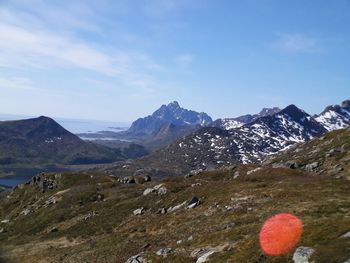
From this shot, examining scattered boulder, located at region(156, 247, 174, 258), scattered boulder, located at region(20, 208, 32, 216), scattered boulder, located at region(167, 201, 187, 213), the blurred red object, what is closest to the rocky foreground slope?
scattered boulder, located at region(167, 201, 187, 213)

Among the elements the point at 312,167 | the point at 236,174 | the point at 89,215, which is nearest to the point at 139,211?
the point at 89,215

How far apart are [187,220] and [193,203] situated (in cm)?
909

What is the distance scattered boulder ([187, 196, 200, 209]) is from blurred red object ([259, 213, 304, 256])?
21790 millimetres

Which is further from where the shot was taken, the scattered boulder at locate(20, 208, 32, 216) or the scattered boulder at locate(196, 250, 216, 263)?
the scattered boulder at locate(20, 208, 32, 216)

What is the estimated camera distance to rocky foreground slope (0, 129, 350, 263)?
36.7m

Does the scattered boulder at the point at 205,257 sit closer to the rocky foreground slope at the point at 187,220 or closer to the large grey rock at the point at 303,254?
the rocky foreground slope at the point at 187,220

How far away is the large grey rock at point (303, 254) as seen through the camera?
93.4ft

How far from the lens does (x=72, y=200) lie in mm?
103812

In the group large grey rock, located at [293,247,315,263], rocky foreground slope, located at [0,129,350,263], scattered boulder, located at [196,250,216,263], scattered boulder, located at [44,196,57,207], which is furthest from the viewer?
scattered boulder, located at [44,196,57,207]

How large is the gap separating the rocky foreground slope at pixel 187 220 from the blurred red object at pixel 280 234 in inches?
29.7

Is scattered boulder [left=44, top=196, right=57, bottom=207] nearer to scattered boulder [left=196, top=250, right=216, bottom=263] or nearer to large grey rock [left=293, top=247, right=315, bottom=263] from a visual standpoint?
scattered boulder [left=196, top=250, right=216, bottom=263]

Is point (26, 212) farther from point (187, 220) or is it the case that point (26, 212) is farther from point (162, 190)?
point (187, 220)

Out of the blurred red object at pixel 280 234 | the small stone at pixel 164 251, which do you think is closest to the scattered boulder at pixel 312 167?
the blurred red object at pixel 280 234

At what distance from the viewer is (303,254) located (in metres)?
29.1
